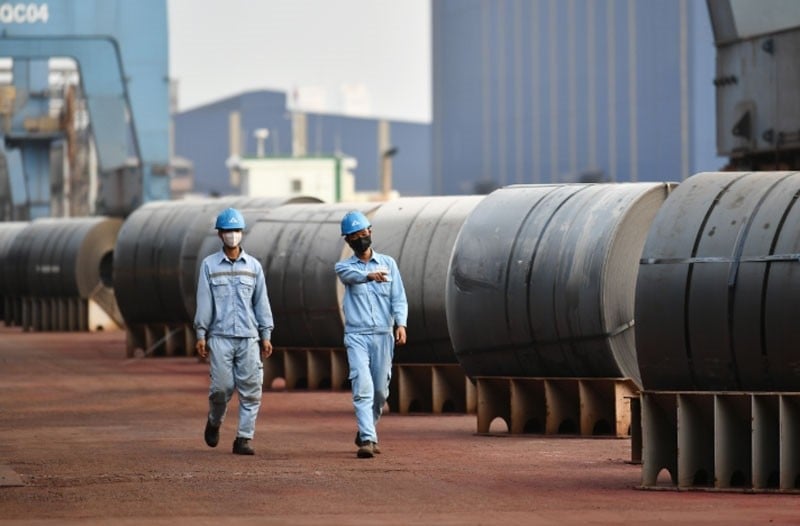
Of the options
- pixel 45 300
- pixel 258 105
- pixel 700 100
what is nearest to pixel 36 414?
pixel 45 300

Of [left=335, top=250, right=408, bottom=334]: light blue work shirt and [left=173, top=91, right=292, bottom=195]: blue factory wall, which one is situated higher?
[left=173, top=91, right=292, bottom=195]: blue factory wall

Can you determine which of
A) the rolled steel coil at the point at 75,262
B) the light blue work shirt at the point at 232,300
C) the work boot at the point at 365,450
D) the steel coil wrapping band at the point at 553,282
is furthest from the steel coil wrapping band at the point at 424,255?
the rolled steel coil at the point at 75,262

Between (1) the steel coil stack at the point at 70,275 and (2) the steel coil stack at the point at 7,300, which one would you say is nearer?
(1) the steel coil stack at the point at 70,275

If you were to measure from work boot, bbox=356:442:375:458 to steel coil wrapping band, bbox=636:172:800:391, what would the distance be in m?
2.50

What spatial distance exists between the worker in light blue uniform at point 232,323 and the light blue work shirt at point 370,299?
64 cm

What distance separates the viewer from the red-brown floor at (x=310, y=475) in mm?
10930

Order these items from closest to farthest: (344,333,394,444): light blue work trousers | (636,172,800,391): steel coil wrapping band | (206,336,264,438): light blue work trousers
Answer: (636,172,800,391): steel coil wrapping band → (344,333,394,444): light blue work trousers → (206,336,264,438): light blue work trousers

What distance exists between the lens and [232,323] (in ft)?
49.5

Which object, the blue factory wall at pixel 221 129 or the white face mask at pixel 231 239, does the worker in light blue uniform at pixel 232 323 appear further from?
the blue factory wall at pixel 221 129

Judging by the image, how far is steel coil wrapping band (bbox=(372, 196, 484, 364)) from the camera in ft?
63.6

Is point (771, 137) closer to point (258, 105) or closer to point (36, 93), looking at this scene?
point (36, 93)

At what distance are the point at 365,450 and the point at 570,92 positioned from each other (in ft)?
204

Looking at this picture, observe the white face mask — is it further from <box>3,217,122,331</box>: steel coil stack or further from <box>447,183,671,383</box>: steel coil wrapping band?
<box>3,217,122,331</box>: steel coil stack

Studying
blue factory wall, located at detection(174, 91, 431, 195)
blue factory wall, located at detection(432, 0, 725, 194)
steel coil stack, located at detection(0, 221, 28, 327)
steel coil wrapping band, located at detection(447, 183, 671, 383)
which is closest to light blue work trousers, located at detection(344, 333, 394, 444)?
steel coil wrapping band, located at detection(447, 183, 671, 383)
